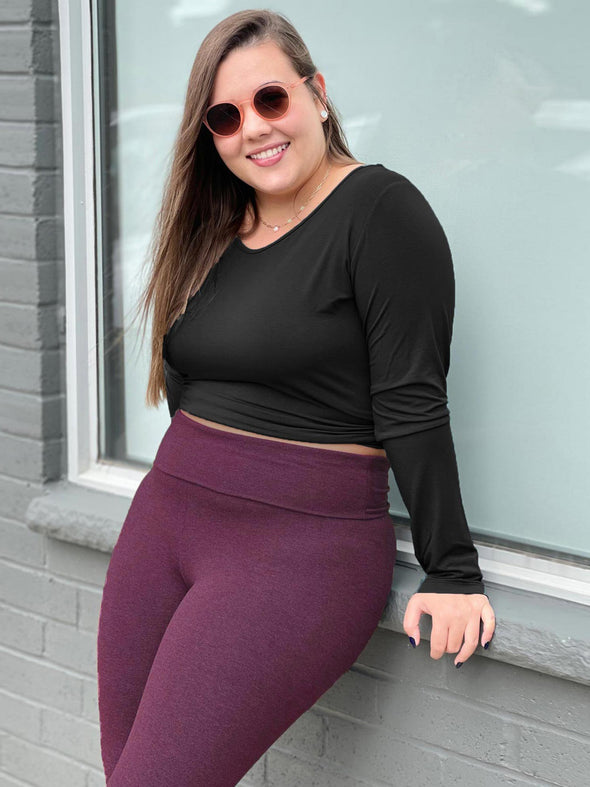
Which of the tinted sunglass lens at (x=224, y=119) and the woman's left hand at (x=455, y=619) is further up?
the tinted sunglass lens at (x=224, y=119)

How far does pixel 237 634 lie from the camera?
1.57 meters

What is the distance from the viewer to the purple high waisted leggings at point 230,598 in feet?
5.09

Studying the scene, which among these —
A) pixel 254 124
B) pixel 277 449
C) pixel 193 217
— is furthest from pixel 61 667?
pixel 254 124

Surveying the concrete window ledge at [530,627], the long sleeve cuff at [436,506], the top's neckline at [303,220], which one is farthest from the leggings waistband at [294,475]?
the top's neckline at [303,220]

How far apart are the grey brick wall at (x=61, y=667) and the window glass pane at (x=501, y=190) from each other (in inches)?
13.0

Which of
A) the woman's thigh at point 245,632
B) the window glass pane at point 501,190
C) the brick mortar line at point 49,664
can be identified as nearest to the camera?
the woman's thigh at point 245,632

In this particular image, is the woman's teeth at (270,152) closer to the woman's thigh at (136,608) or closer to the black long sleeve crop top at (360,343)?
the black long sleeve crop top at (360,343)

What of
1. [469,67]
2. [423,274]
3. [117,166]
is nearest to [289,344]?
[423,274]

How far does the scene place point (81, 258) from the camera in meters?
2.46

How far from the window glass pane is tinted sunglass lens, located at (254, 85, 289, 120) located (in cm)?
40

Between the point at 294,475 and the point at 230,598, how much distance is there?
0.24 meters

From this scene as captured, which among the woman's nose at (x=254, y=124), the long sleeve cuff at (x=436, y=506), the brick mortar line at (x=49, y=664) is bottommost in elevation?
the brick mortar line at (x=49, y=664)

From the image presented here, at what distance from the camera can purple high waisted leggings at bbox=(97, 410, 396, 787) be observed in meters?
1.55

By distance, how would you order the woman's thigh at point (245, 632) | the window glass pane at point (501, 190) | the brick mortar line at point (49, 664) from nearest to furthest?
the woman's thigh at point (245, 632) < the window glass pane at point (501, 190) < the brick mortar line at point (49, 664)
